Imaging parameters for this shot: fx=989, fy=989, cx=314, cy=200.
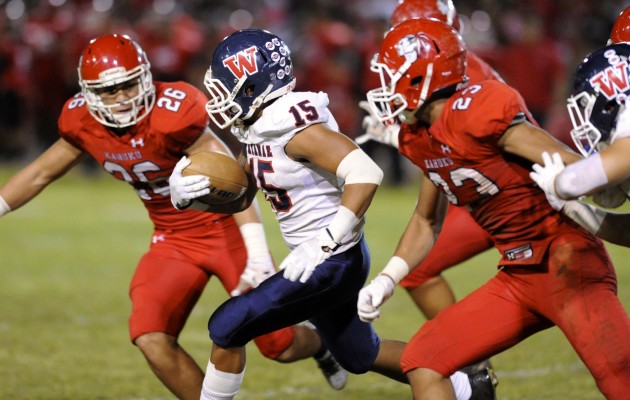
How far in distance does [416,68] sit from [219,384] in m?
1.37

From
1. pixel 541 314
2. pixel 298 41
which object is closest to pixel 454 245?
pixel 541 314

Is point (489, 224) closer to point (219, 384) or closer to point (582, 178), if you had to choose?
point (582, 178)

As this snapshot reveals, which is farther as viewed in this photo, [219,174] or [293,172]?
[219,174]

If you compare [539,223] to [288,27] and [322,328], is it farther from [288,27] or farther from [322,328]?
[288,27]

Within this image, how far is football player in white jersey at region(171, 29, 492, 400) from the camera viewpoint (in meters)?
3.42

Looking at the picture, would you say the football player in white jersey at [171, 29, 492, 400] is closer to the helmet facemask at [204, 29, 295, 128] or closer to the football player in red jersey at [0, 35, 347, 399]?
the helmet facemask at [204, 29, 295, 128]

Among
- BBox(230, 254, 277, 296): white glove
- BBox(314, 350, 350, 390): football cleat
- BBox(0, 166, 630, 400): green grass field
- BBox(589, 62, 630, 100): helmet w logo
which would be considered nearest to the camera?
BBox(589, 62, 630, 100): helmet w logo

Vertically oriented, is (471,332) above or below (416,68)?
below

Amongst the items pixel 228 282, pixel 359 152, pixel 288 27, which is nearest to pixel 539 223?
pixel 359 152

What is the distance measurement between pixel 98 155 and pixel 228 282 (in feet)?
2.58

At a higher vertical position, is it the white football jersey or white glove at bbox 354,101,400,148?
the white football jersey

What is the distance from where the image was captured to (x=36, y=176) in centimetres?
435

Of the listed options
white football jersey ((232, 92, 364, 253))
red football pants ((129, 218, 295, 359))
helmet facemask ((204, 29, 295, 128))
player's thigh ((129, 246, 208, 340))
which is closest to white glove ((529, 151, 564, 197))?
white football jersey ((232, 92, 364, 253))

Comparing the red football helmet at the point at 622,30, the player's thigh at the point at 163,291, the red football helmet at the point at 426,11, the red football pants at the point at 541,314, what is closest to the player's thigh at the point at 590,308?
the red football pants at the point at 541,314
